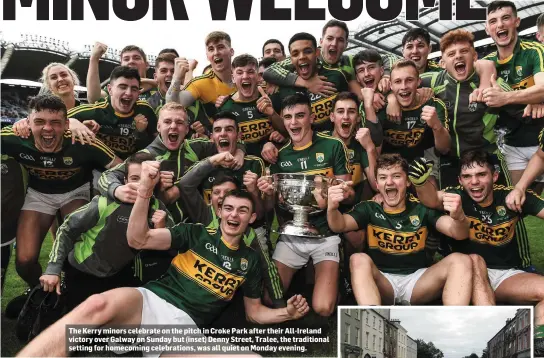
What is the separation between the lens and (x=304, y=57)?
3.48 metres

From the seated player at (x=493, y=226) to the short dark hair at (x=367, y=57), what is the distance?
2.63 ft

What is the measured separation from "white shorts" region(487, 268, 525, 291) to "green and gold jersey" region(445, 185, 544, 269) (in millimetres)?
35

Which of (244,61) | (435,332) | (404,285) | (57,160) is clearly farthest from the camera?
(244,61)

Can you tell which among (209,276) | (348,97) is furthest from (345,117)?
(209,276)

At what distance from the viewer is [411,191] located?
3.37 m

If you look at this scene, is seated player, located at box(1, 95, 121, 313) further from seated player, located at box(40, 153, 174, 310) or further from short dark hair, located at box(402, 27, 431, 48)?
short dark hair, located at box(402, 27, 431, 48)

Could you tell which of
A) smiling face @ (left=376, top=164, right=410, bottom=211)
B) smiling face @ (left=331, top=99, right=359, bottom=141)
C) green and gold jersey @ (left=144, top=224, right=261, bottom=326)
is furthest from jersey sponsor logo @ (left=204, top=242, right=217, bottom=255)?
smiling face @ (left=331, top=99, right=359, bottom=141)

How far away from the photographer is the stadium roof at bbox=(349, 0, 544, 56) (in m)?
3.21

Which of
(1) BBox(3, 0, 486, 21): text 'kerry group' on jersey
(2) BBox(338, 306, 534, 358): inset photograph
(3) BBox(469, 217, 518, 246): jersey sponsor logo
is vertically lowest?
(2) BBox(338, 306, 534, 358): inset photograph

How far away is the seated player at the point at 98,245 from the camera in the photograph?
10.2ft

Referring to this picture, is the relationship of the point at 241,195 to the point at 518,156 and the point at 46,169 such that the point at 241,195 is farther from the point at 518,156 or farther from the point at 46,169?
the point at 518,156

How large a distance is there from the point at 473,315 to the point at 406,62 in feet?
4.76

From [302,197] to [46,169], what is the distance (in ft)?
5.03

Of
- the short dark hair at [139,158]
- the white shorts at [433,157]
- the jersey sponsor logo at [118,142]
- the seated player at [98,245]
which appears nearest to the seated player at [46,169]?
the jersey sponsor logo at [118,142]
